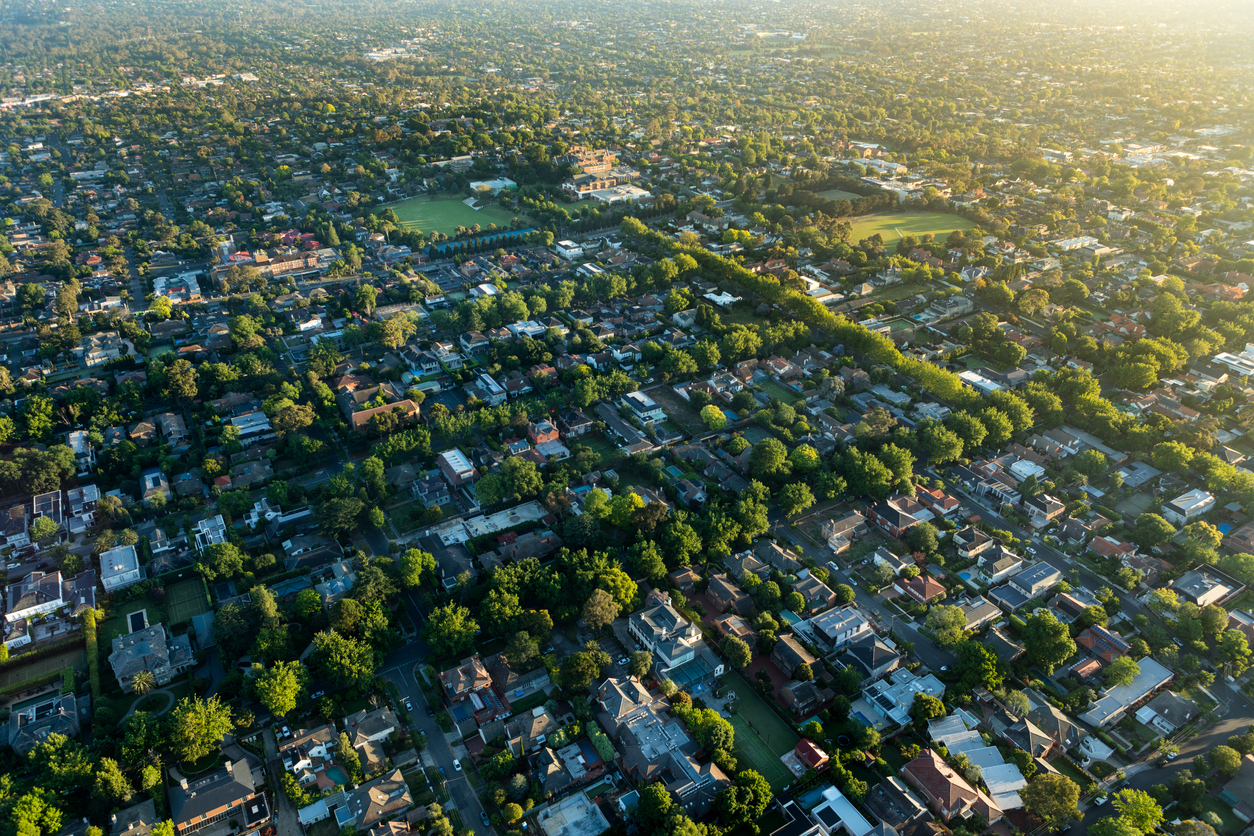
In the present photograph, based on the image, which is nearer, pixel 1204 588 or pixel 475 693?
pixel 475 693

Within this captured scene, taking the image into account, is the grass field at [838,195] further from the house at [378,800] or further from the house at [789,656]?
the house at [378,800]

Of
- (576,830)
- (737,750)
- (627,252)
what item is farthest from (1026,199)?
(576,830)

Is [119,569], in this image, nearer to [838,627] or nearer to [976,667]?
[838,627]

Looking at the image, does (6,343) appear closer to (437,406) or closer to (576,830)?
(437,406)

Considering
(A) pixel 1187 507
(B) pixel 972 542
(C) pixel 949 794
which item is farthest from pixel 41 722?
(A) pixel 1187 507

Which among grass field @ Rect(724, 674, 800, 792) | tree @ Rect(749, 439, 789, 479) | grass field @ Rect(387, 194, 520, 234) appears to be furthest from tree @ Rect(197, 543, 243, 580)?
grass field @ Rect(387, 194, 520, 234)

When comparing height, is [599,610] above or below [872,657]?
above

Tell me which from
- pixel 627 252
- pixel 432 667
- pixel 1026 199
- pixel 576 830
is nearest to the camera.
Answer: pixel 576 830
